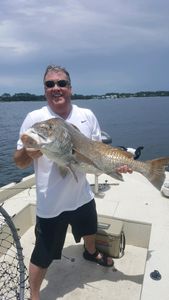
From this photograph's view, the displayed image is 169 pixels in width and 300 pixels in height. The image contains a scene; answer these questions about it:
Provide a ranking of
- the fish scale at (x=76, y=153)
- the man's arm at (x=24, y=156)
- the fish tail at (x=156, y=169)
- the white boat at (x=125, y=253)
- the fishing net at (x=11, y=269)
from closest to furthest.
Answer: the fish scale at (x=76, y=153)
the man's arm at (x=24, y=156)
the fishing net at (x=11, y=269)
the fish tail at (x=156, y=169)
the white boat at (x=125, y=253)

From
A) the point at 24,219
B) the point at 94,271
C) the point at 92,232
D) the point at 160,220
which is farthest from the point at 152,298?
the point at 24,219

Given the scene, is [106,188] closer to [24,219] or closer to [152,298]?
[24,219]

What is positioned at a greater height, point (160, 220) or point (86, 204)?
point (86, 204)

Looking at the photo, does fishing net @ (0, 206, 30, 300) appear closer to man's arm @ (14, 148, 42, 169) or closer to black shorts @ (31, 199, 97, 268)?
black shorts @ (31, 199, 97, 268)

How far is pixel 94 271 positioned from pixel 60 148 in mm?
2145

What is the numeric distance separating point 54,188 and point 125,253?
1.88 meters

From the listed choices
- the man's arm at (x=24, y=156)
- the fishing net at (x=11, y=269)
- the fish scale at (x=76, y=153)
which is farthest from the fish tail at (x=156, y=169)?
the fishing net at (x=11, y=269)

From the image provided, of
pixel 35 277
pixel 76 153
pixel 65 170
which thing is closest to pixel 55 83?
pixel 76 153

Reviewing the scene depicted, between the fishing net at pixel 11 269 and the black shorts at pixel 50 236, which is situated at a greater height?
the black shorts at pixel 50 236

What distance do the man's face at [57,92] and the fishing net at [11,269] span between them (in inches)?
44.7

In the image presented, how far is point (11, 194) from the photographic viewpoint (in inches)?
232

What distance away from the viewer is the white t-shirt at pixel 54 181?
→ 10.5ft

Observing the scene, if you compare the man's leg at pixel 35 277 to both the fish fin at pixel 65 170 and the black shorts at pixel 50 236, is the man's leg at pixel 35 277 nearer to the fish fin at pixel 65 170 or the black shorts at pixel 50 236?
the black shorts at pixel 50 236

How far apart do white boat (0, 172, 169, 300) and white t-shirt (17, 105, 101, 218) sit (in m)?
1.10
